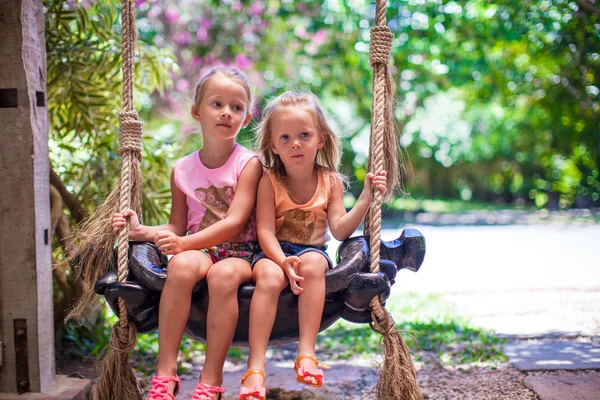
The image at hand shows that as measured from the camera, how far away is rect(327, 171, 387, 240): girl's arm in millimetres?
2201

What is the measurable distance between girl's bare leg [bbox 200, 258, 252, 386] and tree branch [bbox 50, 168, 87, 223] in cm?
169

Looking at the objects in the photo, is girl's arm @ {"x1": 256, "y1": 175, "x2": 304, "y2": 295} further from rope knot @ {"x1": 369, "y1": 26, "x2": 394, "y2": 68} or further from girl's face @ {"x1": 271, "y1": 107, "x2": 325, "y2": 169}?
rope knot @ {"x1": 369, "y1": 26, "x2": 394, "y2": 68}

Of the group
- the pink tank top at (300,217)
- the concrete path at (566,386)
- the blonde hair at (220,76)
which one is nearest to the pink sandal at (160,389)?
the pink tank top at (300,217)

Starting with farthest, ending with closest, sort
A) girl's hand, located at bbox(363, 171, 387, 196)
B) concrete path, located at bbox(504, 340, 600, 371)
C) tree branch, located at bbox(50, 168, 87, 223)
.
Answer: tree branch, located at bbox(50, 168, 87, 223) → concrete path, located at bbox(504, 340, 600, 371) → girl's hand, located at bbox(363, 171, 387, 196)

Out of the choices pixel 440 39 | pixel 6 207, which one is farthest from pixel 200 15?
pixel 6 207

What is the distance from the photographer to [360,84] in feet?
32.3

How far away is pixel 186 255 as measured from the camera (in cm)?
211

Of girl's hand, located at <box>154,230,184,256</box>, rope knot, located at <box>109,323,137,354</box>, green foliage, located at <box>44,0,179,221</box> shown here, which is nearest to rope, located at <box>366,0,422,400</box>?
girl's hand, located at <box>154,230,184,256</box>

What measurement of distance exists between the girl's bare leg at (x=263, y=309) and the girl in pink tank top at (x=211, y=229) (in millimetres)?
74

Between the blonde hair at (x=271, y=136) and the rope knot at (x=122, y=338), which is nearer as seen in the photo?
the rope knot at (x=122, y=338)

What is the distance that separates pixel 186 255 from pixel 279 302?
0.35 meters

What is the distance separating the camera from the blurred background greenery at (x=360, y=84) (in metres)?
3.55

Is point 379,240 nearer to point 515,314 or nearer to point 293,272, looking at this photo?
point 293,272

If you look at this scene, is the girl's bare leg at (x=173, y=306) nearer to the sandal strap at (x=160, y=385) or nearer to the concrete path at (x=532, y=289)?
the sandal strap at (x=160, y=385)
